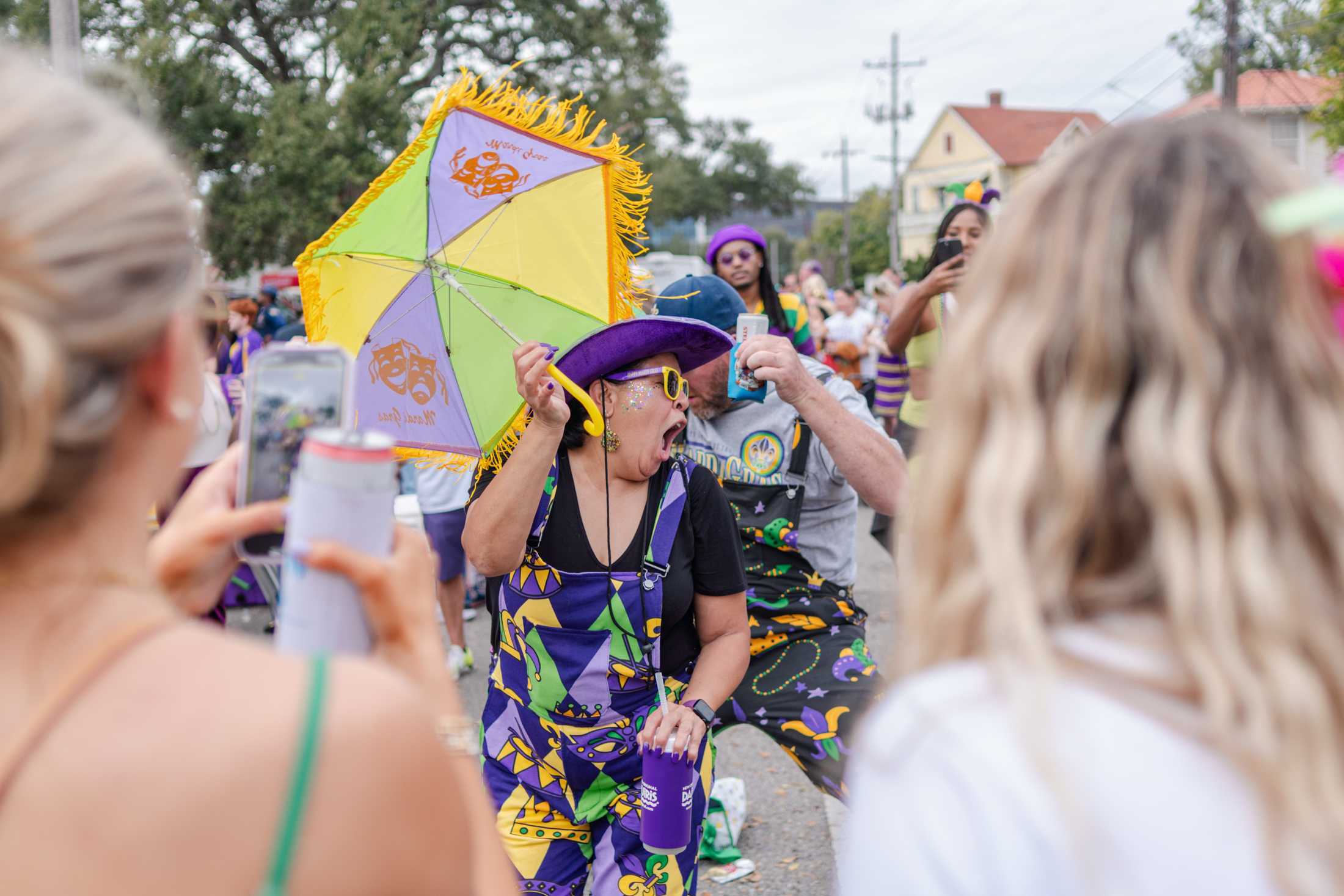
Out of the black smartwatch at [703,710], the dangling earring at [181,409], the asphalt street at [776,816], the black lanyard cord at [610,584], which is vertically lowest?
the asphalt street at [776,816]

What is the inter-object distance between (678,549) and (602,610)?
27cm

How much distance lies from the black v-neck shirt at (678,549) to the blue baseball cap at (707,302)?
903 mm

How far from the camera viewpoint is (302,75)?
21.5 metres

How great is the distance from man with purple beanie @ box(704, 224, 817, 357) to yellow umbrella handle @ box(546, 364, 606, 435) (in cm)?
198

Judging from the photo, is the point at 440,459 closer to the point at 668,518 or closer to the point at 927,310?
the point at 668,518

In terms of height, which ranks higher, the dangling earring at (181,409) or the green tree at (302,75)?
the green tree at (302,75)

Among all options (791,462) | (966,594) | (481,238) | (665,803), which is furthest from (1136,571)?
(791,462)

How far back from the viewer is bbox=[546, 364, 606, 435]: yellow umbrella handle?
2.76 meters

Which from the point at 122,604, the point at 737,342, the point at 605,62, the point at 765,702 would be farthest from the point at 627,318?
the point at 605,62

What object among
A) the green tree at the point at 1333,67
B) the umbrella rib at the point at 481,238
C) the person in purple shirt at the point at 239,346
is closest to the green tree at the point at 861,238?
the green tree at the point at 1333,67

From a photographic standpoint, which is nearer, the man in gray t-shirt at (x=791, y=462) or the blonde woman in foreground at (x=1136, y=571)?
the blonde woman in foreground at (x=1136, y=571)

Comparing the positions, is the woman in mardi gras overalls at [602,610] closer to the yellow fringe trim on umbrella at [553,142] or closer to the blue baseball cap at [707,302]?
the yellow fringe trim on umbrella at [553,142]

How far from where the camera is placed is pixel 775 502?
3533mm

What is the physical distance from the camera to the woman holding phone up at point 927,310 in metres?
4.70
